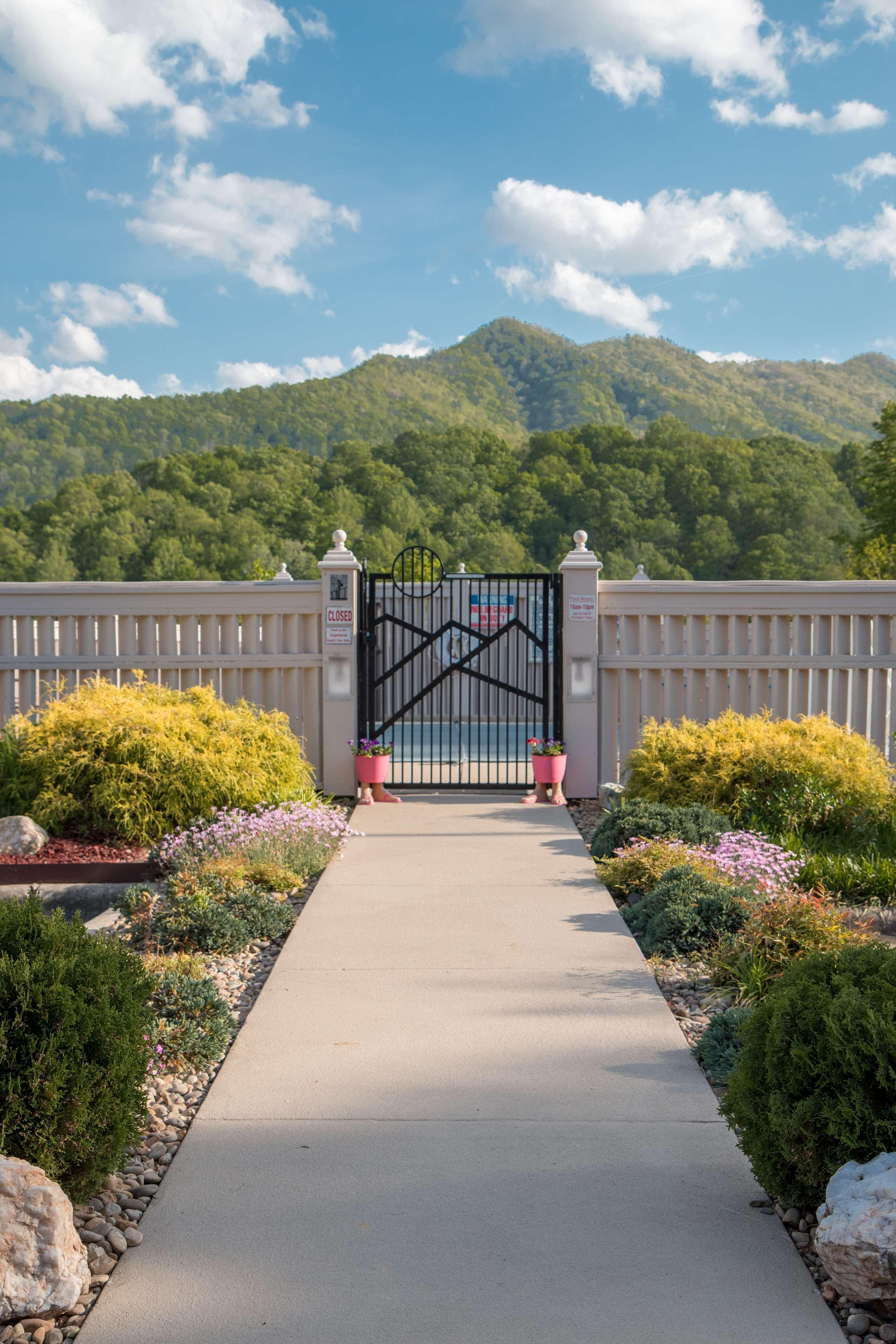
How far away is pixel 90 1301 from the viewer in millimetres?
2283

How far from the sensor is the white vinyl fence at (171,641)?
8727mm

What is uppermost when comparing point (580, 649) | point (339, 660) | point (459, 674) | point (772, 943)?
point (580, 649)

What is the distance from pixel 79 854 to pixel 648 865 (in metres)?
Answer: 3.68

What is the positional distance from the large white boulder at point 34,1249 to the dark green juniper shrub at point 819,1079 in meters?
1.67

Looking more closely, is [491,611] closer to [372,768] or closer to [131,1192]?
[372,768]

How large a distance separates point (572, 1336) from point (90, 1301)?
3.65 ft

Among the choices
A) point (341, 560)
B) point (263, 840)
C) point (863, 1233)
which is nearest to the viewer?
point (863, 1233)

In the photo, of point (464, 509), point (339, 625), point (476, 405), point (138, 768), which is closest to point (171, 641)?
point (339, 625)

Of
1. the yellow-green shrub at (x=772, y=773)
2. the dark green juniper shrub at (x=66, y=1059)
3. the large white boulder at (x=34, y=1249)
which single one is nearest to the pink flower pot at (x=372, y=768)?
the yellow-green shrub at (x=772, y=773)

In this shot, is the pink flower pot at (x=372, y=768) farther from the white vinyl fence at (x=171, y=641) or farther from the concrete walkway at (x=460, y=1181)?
the concrete walkway at (x=460, y=1181)

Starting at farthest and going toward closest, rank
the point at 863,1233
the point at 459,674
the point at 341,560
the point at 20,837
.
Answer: the point at 459,674 → the point at 341,560 → the point at 20,837 → the point at 863,1233

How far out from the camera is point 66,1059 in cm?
247

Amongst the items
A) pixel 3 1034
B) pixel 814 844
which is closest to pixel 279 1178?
pixel 3 1034

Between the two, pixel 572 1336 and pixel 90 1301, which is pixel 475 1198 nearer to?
pixel 572 1336
